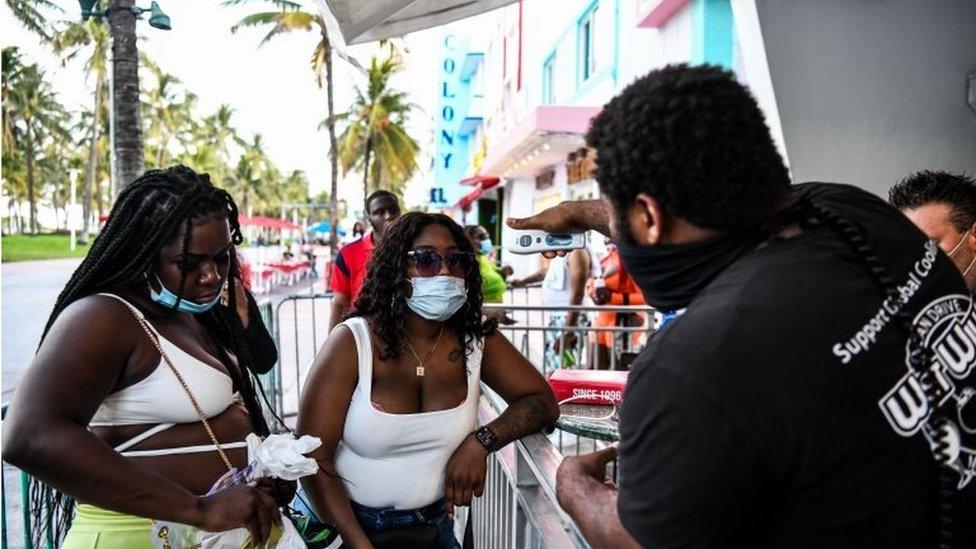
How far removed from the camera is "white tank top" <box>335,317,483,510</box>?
232 cm

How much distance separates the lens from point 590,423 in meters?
2.71

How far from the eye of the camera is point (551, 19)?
16.4 m

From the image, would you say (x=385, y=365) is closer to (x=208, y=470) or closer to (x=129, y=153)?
(x=208, y=470)

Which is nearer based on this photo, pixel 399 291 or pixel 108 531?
pixel 108 531

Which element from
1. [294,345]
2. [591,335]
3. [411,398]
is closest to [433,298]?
[411,398]

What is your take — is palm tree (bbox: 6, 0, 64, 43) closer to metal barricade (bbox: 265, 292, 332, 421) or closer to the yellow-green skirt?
metal barricade (bbox: 265, 292, 332, 421)

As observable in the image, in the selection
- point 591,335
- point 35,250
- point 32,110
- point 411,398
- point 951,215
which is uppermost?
point 32,110

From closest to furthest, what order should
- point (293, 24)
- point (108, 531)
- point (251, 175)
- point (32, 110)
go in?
1. point (108, 531)
2. point (293, 24)
3. point (32, 110)
4. point (251, 175)

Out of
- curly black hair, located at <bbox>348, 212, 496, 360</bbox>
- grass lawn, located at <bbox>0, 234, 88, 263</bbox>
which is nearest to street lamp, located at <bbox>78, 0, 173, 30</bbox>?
curly black hair, located at <bbox>348, 212, 496, 360</bbox>

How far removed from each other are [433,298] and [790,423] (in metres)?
1.60

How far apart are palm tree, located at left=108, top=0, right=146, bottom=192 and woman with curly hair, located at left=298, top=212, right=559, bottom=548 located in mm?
5961

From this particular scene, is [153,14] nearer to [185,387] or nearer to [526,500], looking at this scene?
[185,387]

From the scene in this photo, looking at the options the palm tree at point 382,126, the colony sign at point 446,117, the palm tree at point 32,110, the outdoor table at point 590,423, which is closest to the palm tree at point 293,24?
the colony sign at point 446,117

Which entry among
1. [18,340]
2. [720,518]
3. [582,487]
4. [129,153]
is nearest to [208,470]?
[582,487]
